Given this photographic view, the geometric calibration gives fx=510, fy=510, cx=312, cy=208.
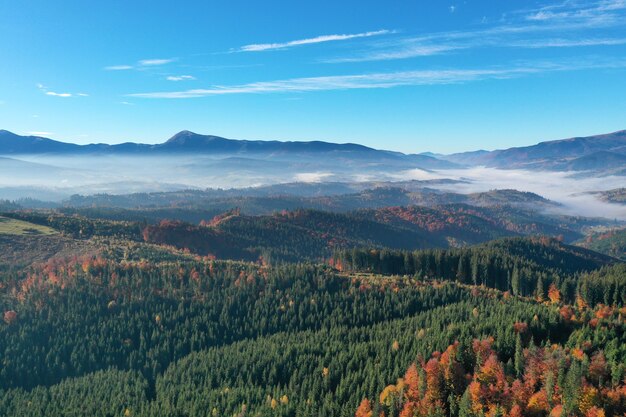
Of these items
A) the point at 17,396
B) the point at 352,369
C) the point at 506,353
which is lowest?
the point at 17,396

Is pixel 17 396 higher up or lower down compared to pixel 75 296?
lower down

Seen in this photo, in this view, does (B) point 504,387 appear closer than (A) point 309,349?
Yes

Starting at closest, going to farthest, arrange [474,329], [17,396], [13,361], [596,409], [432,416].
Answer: [596,409]
[432,416]
[474,329]
[17,396]
[13,361]

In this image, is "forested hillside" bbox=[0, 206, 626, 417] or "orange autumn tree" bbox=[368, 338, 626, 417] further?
"forested hillside" bbox=[0, 206, 626, 417]

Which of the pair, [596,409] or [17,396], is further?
[17,396]

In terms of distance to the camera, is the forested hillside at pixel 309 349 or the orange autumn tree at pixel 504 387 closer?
the orange autumn tree at pixel 504 387

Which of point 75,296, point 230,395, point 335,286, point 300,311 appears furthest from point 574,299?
point 75,296

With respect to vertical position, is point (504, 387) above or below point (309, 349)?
above

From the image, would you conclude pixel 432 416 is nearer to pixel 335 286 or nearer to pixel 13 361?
pixel 335 286

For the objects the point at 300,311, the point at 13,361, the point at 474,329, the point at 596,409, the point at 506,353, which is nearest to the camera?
the point at 596,409
